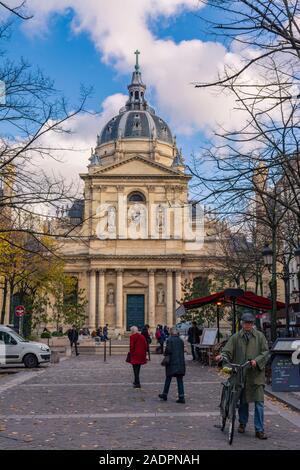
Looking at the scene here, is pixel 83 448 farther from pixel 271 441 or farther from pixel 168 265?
pixel 168 265

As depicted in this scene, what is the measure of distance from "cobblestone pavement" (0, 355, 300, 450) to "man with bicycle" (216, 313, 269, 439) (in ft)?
1.09

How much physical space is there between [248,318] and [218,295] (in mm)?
16060

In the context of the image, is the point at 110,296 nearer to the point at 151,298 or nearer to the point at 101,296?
the point at 101,296

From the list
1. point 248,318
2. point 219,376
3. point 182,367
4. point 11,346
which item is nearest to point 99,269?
point 11,346

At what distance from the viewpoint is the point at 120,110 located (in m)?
95.8

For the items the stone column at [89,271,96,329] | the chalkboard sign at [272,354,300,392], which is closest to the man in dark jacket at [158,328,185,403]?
the chalkboard sign at [272,354,300,392]

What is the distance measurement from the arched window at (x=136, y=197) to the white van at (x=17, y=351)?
150ft

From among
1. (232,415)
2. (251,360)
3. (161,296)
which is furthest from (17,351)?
(161,296)

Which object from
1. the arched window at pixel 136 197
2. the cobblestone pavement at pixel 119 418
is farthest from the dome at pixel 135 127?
the cobblestone pavement at pixel 119 418

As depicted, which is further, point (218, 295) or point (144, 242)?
point (144, 242)

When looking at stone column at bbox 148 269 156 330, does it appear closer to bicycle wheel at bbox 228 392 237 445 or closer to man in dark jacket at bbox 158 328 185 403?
man in dark jacket at bbox 158 328 185 403

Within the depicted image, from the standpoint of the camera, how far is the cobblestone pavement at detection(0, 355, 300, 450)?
30.3 ft

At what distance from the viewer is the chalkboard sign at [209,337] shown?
90.7ft

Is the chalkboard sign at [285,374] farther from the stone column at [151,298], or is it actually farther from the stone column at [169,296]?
the stone column at [151,298]
